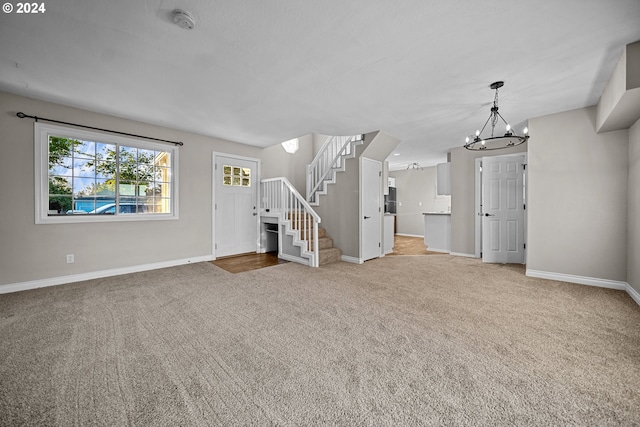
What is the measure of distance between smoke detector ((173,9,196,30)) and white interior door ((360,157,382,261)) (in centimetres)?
343

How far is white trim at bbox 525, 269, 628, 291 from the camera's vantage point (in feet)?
10.9

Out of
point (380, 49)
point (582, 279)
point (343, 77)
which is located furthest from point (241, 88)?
point (582, 279)

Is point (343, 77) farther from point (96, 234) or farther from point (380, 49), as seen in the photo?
point (96, 234)

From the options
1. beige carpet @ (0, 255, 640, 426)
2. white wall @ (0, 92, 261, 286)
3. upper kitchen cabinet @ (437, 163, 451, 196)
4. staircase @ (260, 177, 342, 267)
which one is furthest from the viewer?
upper kitchen cabinet @ (437, 163, 451, 196)

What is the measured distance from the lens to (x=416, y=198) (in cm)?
889

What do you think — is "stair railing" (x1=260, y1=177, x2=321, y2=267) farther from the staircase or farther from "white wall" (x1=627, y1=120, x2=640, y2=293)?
"white wall" (x1=627, y1=120, x2=640, y2=293)

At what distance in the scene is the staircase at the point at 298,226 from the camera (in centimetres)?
454

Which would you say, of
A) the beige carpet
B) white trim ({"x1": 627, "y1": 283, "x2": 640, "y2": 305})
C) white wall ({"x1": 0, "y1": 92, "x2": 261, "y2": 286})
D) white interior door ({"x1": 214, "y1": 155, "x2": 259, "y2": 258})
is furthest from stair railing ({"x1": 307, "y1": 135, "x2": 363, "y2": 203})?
white trim ({"x1": 627, "y1": 283, "x2": 640, "y2": 305})

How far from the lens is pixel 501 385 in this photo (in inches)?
59.1

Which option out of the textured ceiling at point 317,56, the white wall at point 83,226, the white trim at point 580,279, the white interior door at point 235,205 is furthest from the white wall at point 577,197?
the white wall at point 83,226

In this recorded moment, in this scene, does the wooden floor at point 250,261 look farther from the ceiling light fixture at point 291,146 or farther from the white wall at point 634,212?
the white wall at point 634,212

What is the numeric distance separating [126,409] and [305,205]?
3.55 m

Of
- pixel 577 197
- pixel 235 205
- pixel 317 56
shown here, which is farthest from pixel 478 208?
pixel 235 205

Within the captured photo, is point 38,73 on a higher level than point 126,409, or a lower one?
higher
